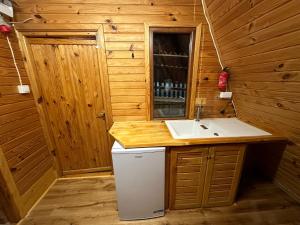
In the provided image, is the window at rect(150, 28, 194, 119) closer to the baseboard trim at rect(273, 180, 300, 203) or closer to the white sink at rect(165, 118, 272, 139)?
the white sink at rect(165, 118, 272, 139)

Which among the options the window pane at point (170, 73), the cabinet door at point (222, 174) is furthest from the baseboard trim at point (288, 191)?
the window pane at point (170, 73)

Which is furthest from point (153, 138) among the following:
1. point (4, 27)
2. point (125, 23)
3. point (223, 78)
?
point (4, 27)

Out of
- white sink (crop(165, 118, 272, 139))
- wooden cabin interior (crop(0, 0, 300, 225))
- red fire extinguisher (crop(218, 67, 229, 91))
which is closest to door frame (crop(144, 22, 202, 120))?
wooden cabin interior (crop(0, 0, 300, 225))

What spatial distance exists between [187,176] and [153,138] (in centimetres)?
52

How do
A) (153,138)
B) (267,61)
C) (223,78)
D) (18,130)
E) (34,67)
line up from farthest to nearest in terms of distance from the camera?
(223,78) → (34,67) → (18,130) → (153,138) → (267,61)

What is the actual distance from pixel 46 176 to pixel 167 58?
221 cm

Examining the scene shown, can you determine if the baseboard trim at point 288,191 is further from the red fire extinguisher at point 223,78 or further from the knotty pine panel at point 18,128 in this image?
the knotty pine panel at point 18,128

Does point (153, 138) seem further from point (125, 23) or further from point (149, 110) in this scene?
point (125, 23)

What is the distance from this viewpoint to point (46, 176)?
5.97ft

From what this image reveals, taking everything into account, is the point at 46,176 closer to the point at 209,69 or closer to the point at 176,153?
the point at 176,153

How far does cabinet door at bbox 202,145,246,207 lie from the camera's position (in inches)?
52.4

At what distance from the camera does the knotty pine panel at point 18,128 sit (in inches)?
52.3

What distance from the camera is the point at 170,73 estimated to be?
1863 millimetres

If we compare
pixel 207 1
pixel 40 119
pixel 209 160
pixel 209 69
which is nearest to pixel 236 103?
pixel 209 69
